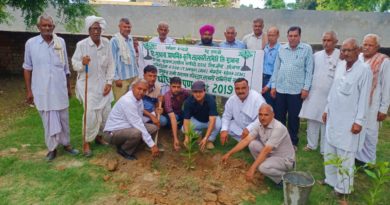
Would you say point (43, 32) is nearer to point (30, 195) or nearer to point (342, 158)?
point (30, 195)

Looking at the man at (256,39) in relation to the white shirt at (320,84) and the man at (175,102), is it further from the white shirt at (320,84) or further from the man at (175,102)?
the man at (175,102)

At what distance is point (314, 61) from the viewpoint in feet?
17.6

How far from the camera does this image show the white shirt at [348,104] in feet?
13.0

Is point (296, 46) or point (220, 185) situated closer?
point (220, 185)

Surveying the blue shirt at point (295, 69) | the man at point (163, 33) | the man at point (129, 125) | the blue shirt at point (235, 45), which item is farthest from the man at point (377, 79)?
the man at point (163, 33)

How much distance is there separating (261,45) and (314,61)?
1174 mm

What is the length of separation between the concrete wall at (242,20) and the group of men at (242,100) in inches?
364

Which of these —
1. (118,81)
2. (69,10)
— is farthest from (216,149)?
(69,10)

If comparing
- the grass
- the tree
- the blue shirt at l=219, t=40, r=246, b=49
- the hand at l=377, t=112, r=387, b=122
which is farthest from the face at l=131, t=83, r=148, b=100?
the tree

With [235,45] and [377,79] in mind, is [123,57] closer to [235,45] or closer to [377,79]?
[235,45]

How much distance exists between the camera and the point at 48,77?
4.88m

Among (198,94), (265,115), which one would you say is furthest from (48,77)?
(265,115)

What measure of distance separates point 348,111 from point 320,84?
130cm

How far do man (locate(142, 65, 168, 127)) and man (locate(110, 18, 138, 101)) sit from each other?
48 centimetres
